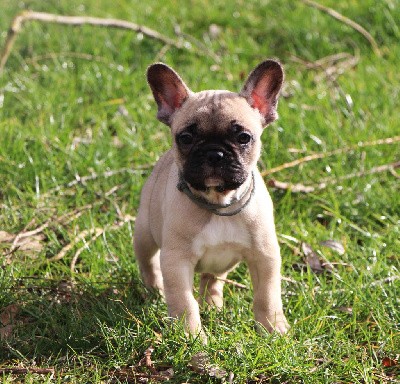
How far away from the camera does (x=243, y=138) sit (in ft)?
15.5

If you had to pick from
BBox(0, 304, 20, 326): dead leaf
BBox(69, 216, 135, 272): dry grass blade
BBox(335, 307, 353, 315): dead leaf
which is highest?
BBox(335, 307, 353, 315): dead leaf

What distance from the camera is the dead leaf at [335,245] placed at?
589 cm

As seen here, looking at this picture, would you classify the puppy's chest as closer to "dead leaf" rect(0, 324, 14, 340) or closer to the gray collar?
the gray collar

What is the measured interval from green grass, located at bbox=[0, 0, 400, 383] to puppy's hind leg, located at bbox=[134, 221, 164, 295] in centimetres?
12

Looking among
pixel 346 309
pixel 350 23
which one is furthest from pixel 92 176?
pixel 350 23

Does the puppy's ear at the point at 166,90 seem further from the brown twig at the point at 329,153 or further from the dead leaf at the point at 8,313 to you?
the brown twig at the point at 329,153

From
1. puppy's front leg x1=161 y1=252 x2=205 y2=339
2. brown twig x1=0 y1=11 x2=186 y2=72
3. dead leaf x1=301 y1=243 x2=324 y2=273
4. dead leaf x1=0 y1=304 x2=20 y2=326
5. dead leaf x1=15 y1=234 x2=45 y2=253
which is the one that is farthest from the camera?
brown twig x1=0 y1=11 x2=186 y2=72

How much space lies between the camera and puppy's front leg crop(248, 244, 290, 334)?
4.91 meters

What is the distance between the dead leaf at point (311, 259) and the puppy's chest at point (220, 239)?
1073 mm

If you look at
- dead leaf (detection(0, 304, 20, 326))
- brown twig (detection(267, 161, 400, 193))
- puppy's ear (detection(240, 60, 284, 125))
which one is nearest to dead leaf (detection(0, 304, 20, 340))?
dead leaf (detection(0, 304, 20, 326))

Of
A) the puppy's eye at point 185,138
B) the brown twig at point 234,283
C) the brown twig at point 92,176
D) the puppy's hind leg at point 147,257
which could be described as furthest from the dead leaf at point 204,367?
the brown twig at point 92,176

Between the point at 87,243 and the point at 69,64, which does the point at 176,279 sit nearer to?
the point at 87,243

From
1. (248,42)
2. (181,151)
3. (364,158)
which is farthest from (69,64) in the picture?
(181,151)

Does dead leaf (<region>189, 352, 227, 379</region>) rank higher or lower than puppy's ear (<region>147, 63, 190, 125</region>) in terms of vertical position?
lower
